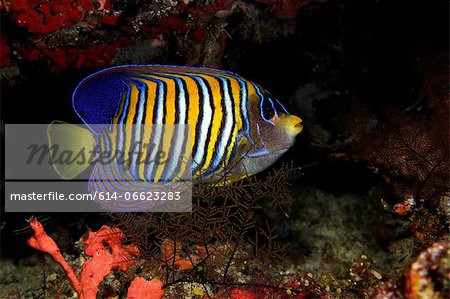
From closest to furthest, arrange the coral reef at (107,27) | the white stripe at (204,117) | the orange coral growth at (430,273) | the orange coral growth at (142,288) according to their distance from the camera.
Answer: the orange coral growth at (430,273), the orange coral growth at (142,288), the white stripe at (204,117), the coral reef at (107,27)

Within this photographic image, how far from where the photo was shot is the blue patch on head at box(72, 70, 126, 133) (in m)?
2.26

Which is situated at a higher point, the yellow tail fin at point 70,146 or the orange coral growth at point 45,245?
the yellow tail fin at point 70,146

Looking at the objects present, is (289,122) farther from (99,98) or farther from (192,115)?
(99,98)

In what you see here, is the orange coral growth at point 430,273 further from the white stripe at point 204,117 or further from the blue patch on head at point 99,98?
the blue patch on head at point 99,98

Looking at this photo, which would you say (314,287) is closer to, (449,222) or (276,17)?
(449,222)

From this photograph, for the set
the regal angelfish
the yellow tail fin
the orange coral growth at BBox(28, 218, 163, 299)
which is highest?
the regal angelfish

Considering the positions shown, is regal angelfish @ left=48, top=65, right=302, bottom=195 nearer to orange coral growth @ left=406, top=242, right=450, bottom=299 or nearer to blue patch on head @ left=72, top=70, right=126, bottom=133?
blue patch on head @ left=72, top=70, right=126, bottom=133

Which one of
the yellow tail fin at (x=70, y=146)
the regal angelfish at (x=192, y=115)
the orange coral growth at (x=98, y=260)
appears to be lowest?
the orange coral growth at (x=98, y=260)

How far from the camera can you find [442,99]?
11.3ft

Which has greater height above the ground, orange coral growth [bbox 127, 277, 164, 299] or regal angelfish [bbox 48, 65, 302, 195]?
regal angelfish [bbox 48, 65, 302, 195]

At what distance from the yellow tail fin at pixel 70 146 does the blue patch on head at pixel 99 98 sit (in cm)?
11

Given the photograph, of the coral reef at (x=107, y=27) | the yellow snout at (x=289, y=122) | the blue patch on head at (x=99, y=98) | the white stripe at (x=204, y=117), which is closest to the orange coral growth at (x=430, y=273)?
the yellow snout at (x=289, y=122)

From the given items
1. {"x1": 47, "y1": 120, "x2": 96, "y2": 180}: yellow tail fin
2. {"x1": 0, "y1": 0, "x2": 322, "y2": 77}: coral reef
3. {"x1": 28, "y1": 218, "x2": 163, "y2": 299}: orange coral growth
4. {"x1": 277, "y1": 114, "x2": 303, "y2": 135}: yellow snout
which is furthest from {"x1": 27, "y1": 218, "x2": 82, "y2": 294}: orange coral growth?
{"x1": 277, "y1": 114, "x2": 303, "y2": 135}: yellow snout

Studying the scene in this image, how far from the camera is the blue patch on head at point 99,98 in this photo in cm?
226
